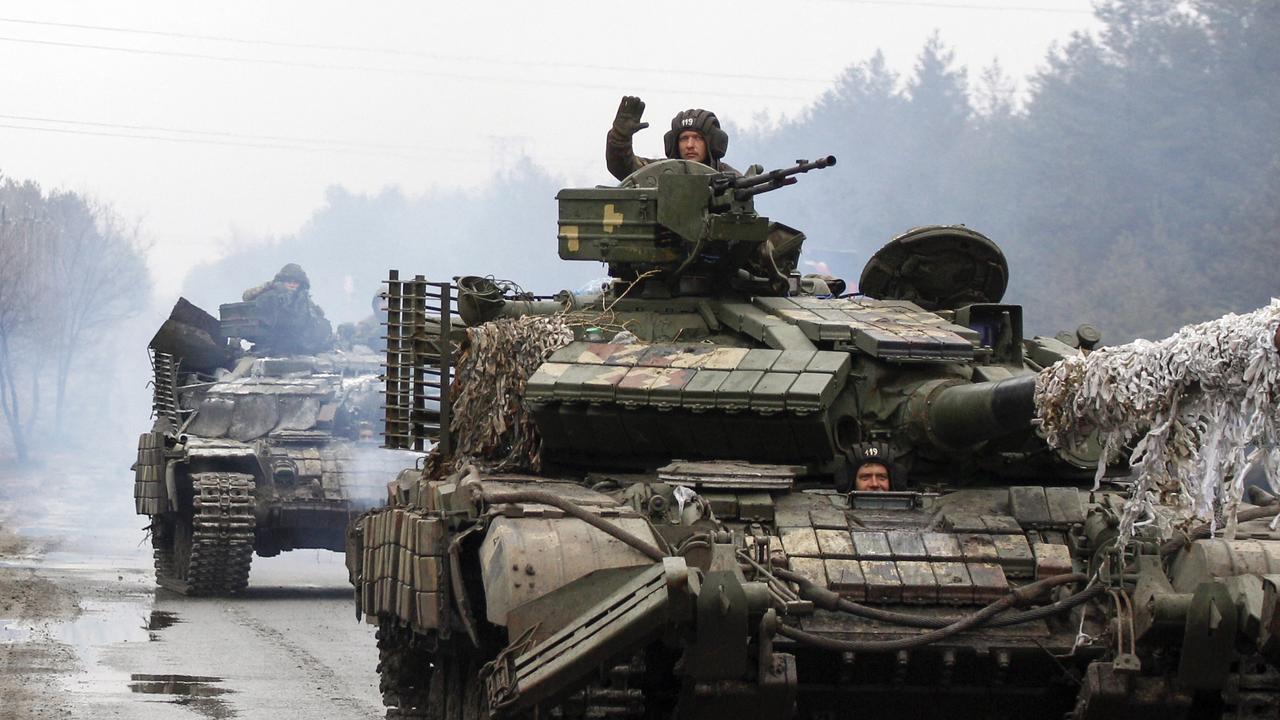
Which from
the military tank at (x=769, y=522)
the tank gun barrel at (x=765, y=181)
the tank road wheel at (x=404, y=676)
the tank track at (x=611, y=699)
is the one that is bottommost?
the tank road wheel at (x=404, y=676)

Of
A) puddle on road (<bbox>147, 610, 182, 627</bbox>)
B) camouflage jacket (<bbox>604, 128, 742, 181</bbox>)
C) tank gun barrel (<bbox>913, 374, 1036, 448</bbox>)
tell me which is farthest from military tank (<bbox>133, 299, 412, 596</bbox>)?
tank gun barrel (<bbox>913, 374, 1036, 448</bbox>)

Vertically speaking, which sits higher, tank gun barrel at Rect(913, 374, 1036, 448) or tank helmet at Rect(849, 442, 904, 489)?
tank gun barrel at Rect(913, 374, 1036, 448)

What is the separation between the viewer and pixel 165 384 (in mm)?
27766

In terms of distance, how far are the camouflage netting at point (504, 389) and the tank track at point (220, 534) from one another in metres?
9.52

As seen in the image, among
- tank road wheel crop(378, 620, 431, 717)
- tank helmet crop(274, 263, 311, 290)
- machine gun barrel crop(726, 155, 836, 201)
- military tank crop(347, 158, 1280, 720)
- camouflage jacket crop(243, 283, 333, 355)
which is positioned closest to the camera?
military tank crop(347, 158, 1280, 720)

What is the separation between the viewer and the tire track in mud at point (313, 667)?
621 inches

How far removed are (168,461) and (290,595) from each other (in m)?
2.10

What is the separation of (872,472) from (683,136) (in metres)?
4.10

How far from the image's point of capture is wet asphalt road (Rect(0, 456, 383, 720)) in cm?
1544

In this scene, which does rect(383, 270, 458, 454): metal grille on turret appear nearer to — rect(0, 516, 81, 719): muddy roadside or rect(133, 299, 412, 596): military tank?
rect(0, 516, 81, 719): muddy roadside

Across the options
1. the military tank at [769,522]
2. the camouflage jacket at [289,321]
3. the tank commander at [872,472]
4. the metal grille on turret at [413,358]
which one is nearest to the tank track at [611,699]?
the military tank at [769,522]

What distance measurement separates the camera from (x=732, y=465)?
12.2 meters

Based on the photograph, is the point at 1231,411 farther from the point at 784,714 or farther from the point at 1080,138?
the point at 1080,138

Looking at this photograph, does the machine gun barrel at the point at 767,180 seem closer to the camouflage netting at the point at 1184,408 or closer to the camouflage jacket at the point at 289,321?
the camouflage netting at the point at 1184,408
